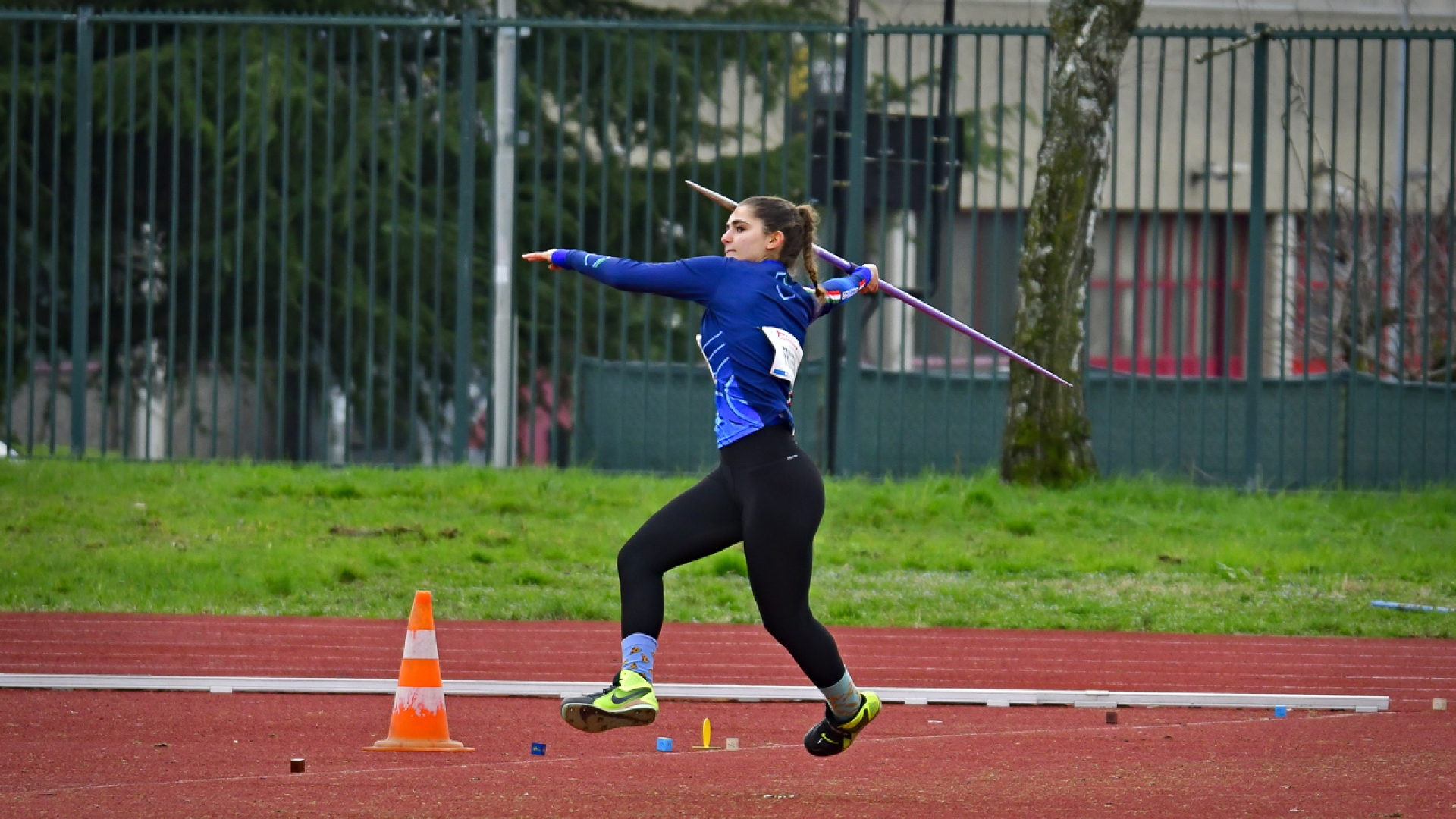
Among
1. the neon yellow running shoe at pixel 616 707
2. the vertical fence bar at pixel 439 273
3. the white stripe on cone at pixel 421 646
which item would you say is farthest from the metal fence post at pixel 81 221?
the neon yellow running shoe at pixel 616 707

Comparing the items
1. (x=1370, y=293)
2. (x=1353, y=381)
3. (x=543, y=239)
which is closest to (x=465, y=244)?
(x=543, y=239)

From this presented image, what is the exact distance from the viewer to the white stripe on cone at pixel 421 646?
6348 mm

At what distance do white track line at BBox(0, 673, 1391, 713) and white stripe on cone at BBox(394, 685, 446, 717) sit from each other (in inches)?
52.8

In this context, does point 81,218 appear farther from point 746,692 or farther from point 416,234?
point 746,692

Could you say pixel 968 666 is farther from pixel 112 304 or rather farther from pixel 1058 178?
pixel 112 304

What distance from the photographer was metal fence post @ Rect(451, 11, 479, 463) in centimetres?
1398

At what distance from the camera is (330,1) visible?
19531 mm

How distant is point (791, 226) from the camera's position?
5.71 m

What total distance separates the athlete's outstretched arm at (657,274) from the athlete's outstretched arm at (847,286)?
36 centimetres

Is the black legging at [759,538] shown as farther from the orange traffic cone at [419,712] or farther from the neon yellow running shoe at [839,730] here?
the orange traffic cone at [419,712]

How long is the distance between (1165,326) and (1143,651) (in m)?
18.7

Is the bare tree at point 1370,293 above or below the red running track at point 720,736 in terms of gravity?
above

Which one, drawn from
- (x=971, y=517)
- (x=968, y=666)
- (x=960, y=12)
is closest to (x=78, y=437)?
(x=971, y=517)

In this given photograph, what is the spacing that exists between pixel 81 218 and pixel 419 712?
9.00 metres
